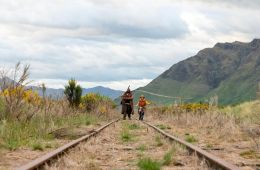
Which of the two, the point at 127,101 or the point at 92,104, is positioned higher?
the point at 127,101

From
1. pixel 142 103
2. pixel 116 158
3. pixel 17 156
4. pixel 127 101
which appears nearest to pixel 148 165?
pixel 116 158

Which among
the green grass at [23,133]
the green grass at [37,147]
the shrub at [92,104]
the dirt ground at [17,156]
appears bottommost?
the dirt ground at [17,156]

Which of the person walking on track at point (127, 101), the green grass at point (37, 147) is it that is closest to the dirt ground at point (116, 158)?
the green grass at point (37, 147)

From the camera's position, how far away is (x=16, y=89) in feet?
46.5

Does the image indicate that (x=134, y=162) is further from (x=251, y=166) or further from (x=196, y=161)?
(x=251, y=166)

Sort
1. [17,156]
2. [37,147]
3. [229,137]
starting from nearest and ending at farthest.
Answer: [17,156] → [37,147] → [229,137]

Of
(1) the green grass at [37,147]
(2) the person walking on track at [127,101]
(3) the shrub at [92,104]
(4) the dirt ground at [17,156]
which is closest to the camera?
(4) the dirt ground at [17,156]

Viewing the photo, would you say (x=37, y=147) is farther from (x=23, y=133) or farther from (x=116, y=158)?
(x=116, y=158)

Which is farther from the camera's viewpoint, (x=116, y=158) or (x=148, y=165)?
(x=116, y=158)

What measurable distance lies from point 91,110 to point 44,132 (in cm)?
2280

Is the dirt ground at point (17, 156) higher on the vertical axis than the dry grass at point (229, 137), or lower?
lower

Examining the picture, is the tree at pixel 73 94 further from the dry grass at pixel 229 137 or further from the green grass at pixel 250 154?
the green grass at pixel 250 154

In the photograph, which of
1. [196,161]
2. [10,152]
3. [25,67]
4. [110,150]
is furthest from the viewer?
[25,67]

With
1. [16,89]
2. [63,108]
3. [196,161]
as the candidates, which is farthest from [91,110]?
[196,161]
